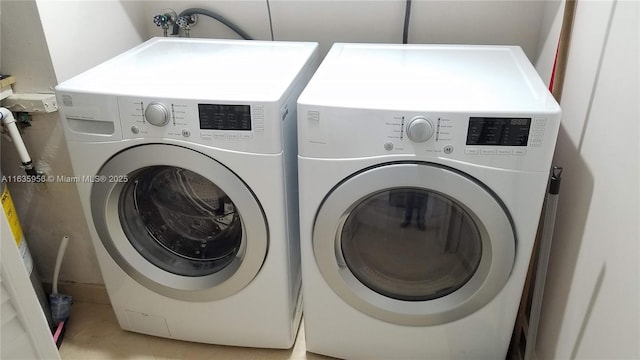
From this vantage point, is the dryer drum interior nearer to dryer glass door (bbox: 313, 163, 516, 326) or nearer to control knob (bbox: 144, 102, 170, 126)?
control knob (bbox: 144, 102, 170, 126)

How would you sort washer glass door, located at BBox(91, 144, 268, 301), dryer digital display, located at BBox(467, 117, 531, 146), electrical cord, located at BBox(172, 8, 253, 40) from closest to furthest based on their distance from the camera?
dryer digital display, located at BBox(467, 117, 531, 146) < washer glass door, located at BBox(91, 144, 268, 301) < electrical cord, located at BBox(172, 8, 253, 40)

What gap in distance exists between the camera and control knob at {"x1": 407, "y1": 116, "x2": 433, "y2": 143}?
3.46ft

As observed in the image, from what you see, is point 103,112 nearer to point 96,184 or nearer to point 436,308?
point 96,184

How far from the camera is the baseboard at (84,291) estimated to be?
1733mm

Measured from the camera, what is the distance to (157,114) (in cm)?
115

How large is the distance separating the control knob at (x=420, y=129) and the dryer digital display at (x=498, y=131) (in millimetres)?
88

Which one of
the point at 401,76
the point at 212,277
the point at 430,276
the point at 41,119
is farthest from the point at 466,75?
the point at 41,119

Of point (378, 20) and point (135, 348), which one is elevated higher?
point (378, 20)

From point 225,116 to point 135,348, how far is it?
92cm

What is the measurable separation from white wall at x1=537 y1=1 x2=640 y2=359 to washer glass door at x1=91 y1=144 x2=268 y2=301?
780 mm

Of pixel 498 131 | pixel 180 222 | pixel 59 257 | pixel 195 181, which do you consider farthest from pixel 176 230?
pixel 498 131

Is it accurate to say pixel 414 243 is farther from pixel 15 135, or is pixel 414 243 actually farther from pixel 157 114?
pixel 15 135

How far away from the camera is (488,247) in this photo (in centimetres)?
120

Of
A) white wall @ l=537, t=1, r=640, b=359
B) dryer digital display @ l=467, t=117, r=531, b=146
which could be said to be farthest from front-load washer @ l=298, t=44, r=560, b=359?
white wall @ l=537, t=1, r=640, b=359
